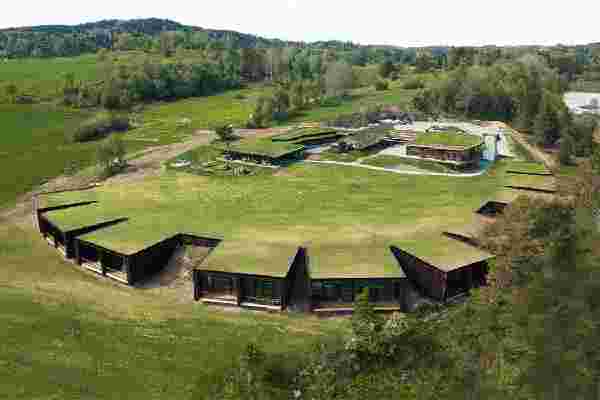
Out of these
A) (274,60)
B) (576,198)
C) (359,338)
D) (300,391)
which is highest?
(274,60)

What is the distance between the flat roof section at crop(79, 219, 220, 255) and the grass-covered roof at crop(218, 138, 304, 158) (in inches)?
1258

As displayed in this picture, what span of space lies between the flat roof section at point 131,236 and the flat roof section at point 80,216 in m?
2.38

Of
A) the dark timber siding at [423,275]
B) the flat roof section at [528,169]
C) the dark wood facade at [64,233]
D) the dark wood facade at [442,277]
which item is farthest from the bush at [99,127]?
the dark wood facade at [442,277]

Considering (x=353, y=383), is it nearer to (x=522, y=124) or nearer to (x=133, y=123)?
(x=522, y=124)

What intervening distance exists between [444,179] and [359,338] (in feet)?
143

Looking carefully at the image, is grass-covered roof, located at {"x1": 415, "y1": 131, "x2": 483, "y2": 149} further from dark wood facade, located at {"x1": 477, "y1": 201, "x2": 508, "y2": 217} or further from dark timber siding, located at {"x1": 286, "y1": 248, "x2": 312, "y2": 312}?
dark timber siding, located at {"x1": 286, "y1": 248, "x2": 312, "y2": 312}

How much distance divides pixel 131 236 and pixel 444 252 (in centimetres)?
2551

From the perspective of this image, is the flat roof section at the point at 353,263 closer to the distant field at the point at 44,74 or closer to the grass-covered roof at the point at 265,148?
the grass-covered roof at the point at 265,148

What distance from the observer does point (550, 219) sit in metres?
28.8

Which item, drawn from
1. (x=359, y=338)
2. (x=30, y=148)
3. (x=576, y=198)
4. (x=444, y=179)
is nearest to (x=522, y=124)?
(x=444, y=179)

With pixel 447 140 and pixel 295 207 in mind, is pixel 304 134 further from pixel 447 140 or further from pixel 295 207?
pixel 295 207

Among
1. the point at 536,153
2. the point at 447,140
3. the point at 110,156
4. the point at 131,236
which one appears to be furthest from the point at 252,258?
the point at 536,153

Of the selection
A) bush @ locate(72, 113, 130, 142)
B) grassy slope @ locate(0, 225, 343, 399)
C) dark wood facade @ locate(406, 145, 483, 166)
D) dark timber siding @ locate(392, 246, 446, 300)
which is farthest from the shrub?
dark timber siding @ locate(392, 246, 446, 300)

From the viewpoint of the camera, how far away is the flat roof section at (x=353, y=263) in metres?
32.2
